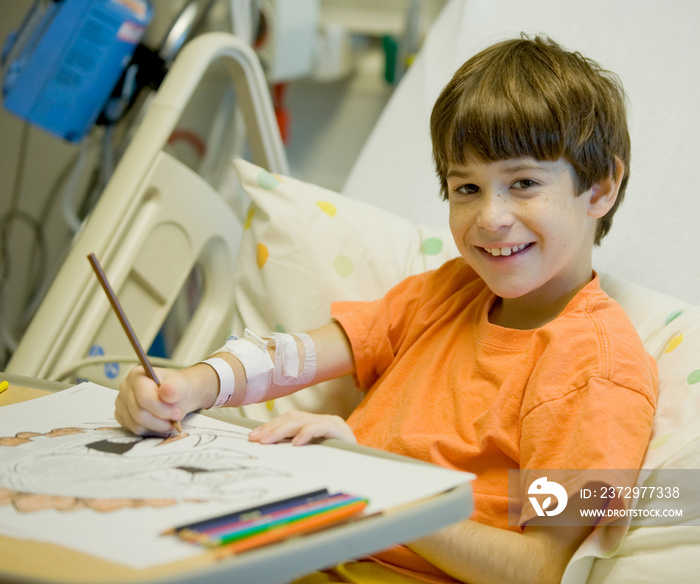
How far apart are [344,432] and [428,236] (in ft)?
1.86

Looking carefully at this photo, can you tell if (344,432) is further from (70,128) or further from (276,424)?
(70,128)

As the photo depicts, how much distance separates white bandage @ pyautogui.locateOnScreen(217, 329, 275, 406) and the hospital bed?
161mm

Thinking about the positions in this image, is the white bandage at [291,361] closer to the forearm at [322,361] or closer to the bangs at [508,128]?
the forearm at [322,361]

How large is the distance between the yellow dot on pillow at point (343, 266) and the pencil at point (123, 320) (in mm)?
450

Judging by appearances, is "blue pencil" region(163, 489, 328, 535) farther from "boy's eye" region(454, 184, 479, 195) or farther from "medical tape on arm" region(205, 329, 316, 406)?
"boy's eye" region(454, 184, 479, 195)

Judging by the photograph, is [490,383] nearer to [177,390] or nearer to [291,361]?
[291,361]

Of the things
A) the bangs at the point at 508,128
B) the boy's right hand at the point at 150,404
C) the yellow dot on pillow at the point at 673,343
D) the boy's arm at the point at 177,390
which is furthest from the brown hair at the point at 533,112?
the boy's right hand at the point at 150,404

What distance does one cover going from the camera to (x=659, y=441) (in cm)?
76

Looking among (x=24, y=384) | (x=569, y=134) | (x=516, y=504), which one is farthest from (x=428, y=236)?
(x=24, y=384)

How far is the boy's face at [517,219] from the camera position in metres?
0.84

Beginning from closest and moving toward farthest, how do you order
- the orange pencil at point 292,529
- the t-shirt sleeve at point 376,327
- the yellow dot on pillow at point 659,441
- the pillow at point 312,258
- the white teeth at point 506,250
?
the orange pencil at point 292,529 → the yellow dot on pillow at point 659,441 → the white teeth at point 506,250 → the t-shirt sleeve at point 376,327 → the pillow at point 312,258

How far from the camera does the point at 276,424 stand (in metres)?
0.69

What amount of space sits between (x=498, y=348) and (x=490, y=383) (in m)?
0.05

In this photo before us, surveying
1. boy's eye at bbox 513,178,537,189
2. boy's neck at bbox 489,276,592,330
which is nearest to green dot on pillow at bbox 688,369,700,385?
boy's neck at bbox 489,276,592,330
